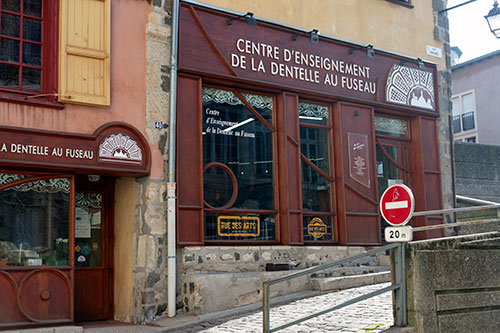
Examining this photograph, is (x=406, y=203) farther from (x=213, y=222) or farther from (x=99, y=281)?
(x=99, y=281)

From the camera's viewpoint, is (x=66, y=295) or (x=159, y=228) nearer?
(x=66, y=295)

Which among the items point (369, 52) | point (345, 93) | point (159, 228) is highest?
point (369, 52)

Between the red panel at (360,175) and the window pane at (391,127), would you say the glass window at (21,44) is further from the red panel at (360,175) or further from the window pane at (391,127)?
the window pane at (391,127)

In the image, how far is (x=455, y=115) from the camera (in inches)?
1129

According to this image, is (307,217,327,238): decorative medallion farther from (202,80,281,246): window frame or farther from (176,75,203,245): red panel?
(176,75,203,245): red panel

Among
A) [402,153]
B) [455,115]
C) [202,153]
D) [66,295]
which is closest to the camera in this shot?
[66,295]

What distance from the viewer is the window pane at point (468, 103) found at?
2766 centimetres

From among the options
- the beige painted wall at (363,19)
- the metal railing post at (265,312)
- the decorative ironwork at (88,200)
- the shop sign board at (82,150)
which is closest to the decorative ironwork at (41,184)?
the shop sign board at (82,150)

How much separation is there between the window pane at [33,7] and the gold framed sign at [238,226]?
4.06 m

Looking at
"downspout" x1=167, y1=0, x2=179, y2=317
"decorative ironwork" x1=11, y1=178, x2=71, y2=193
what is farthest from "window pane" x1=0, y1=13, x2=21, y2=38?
"downspout" x1=167, y1=0, x2=179, y2=317

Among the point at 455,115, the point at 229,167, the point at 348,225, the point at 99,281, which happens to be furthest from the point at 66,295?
the point at 455,115

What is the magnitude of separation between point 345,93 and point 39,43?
5.75m

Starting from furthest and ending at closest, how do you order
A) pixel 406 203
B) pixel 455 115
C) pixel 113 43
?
pixel 455 115
pixel 113 43
pixel 406 203

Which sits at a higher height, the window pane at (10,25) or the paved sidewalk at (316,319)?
the window pane at (10,25)
